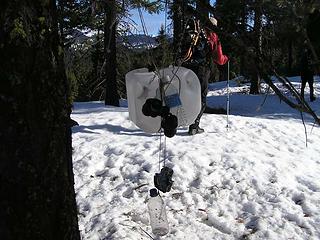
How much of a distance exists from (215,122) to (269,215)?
3255 millimetres

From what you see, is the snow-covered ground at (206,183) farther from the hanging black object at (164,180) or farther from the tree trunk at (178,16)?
the tree trunk at (178,16)

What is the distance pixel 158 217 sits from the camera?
14.9 ft

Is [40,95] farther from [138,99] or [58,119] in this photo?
[138,99]

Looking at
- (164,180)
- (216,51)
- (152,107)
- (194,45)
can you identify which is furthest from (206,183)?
(152,107)

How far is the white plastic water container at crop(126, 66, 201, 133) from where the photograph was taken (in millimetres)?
3281

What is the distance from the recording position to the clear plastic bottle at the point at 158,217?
14.5ft

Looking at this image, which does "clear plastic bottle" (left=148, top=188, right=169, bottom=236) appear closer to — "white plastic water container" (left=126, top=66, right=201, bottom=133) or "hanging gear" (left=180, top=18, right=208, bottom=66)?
"white plastic water container" (left=126, top=66, right=201, bottom=133)

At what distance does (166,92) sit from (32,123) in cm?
149

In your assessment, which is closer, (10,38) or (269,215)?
A: (10,38)

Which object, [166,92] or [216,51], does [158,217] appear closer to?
[166,92]

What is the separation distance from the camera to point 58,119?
2.13m

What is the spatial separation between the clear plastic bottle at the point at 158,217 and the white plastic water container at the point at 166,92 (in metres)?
1.08

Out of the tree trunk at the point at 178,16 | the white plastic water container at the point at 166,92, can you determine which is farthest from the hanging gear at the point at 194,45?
the white plastic water container at the point at 166,92

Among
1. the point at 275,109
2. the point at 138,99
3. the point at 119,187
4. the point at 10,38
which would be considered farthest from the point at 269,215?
the point at 275,109
